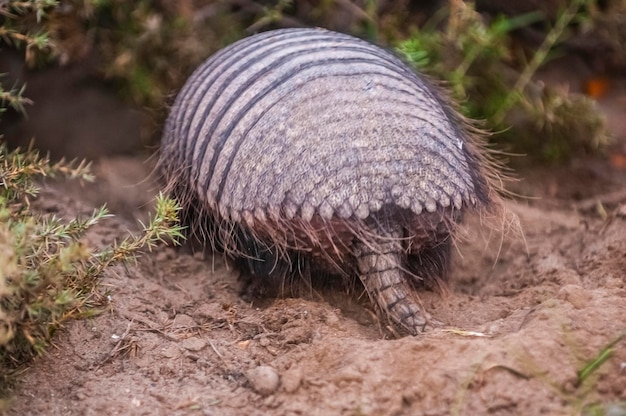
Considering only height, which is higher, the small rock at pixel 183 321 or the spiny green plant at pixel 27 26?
the spiny green plant at pixel 27 26

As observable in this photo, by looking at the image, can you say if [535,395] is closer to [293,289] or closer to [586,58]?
[293,289]

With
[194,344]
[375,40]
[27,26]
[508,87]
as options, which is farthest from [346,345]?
[508,87]

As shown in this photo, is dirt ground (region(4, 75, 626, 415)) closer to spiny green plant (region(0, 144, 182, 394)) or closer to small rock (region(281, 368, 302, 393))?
small rock (region(281, 368, 302, 393))

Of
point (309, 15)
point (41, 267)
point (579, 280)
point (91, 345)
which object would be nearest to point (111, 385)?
point (91, 345)

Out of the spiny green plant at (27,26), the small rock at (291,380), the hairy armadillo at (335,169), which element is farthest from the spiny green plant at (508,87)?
the small rock at (291,380)

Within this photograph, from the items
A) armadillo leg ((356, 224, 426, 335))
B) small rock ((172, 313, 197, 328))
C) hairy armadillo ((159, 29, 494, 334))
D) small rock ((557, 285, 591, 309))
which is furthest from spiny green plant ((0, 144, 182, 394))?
small rock ((557, 285, 591, 309))

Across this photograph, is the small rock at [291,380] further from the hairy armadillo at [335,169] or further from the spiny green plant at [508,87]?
the spiny green plant at [508,87]
